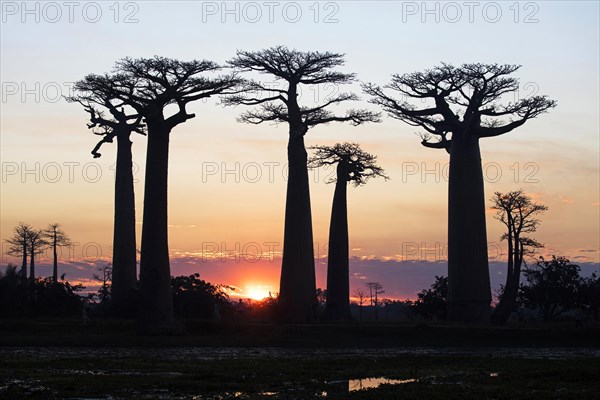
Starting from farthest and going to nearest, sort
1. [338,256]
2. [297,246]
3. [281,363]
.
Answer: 1. [338,256]
2. [297,246]
3. [281,363]

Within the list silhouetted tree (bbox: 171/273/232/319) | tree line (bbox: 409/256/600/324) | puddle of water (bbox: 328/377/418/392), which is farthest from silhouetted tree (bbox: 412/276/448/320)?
puddle of water (bbox: 328/377/418/392)

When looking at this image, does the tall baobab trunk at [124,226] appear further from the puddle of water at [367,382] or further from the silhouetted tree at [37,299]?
the puddle of water at [367,382]

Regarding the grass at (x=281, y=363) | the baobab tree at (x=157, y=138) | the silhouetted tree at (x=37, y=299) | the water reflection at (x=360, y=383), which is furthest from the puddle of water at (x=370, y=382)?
the silhouetted tree at (x=37, y=299)

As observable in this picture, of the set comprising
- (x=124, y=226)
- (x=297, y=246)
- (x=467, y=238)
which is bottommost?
(x=297, y=246)

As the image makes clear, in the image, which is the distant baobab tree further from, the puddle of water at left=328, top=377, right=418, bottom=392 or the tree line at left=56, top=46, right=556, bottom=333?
the puddle of water at left=328, top=377, right=418, bottom=392

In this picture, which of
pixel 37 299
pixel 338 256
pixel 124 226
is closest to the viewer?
pixel 37 299

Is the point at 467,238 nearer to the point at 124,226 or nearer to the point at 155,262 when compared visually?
the point at 155,262

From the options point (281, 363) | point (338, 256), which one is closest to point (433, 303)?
point (338, 256)

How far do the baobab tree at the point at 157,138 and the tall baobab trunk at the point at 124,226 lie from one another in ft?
34.6

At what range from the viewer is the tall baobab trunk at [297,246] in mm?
45656

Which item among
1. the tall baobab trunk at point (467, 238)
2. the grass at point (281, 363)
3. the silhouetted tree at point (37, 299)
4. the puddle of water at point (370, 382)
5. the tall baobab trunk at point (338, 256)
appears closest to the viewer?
the grass at point (281, 363)

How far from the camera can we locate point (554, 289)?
55.2 m

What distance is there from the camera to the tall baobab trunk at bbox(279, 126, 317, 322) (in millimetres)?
45656

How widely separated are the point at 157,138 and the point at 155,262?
15.9ft
